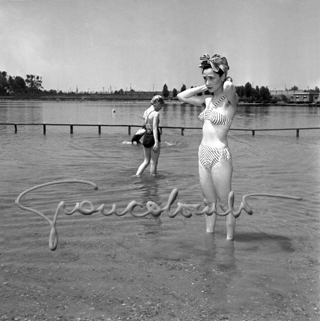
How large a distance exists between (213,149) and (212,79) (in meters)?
0.92

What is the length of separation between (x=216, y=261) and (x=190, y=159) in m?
11.3

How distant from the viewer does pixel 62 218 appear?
27.2 feet

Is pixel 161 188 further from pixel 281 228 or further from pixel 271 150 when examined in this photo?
pixel 271 150

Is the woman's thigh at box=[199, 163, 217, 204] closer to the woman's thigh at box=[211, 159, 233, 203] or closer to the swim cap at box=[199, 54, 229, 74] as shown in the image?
the woman's thigh at box=[211, 159, 233, 203]

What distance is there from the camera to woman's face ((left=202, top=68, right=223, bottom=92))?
6.27m

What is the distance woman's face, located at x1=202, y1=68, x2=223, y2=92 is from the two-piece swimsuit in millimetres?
180

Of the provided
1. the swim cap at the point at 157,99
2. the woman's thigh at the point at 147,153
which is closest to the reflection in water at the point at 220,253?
the swim cap at the point at 157,99

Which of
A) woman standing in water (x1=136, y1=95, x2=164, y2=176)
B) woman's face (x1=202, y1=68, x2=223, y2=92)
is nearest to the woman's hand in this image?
woman standing in water (x1=136, y1=95, x2=164, y2=176)

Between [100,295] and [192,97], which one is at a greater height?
[192,97]

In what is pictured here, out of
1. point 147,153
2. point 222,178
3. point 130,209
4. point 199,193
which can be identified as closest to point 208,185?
point 222,178

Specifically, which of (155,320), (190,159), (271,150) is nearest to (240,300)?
(155,320)

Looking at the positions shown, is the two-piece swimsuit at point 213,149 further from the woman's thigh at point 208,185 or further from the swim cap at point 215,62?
the swim cap at point 215,62

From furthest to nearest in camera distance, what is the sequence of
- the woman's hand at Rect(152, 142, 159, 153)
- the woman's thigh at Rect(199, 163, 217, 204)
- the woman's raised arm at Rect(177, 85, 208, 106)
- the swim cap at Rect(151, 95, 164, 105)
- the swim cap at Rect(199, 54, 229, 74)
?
the woman's hand at Rect(152, 142, 159, 153)
the swim cap at Rect(151, 95, 164, 105)
the woman's raised arm at Rect(177, 85, 208, 106)
the woman's thigh at Rect(199, 163, 217, 204)
the swim cap at Rect(199, 54, 229, 74)

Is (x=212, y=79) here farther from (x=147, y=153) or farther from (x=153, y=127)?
(x=147, y=153)
